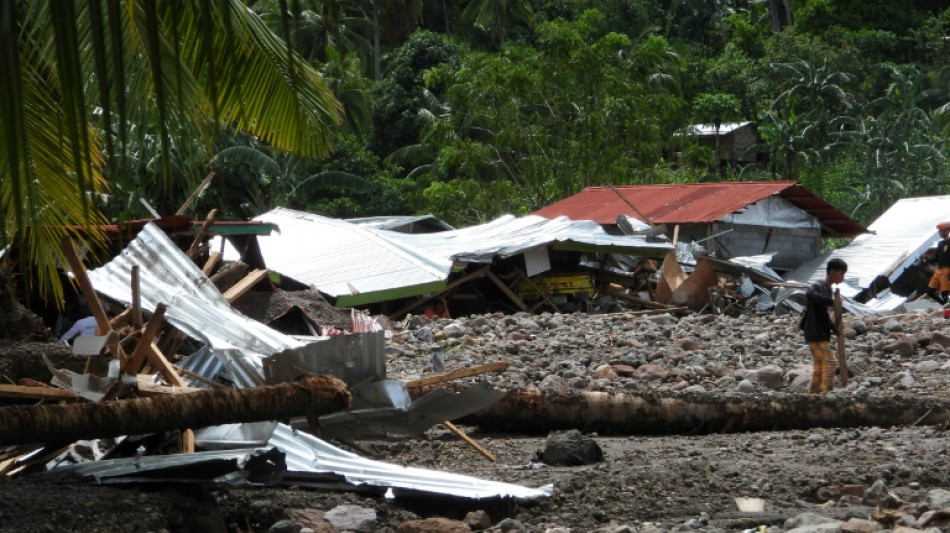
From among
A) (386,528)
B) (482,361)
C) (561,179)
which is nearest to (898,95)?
(561,179)

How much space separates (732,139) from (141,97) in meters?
39.6

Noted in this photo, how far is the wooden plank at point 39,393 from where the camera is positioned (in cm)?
598

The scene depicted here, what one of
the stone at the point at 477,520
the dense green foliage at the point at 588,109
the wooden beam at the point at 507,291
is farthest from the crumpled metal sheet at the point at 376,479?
the wooden beam at the point at 507,291

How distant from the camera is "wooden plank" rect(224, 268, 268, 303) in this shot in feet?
41.8

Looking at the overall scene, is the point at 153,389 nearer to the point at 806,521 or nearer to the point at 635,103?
the point at 806,521

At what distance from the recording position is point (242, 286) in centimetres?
1302

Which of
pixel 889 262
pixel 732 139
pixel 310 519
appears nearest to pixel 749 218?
pixel 889 262

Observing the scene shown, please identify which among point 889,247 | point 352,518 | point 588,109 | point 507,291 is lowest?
point 352,518

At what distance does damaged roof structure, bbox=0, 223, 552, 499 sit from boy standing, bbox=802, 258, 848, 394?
382 cm

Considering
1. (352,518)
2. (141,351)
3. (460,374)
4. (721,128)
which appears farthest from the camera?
(721,128)

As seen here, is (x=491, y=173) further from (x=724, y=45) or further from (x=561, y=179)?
(x=724, y=45)

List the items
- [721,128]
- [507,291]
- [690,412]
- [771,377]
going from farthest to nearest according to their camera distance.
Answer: [721,128], [507,291], [771,377], [690,412]

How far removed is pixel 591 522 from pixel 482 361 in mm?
8570

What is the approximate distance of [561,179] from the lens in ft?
104
